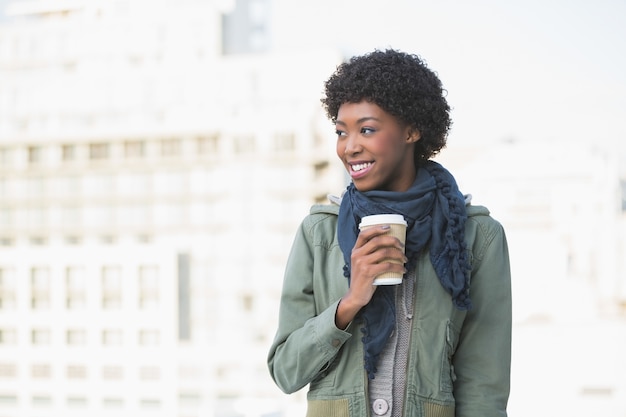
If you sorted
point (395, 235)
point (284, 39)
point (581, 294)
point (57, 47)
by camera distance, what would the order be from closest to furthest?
point (395, 235) → point (581, 294) → point (57, 47) → point (284, 39)

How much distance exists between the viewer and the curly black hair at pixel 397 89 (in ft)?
3.65

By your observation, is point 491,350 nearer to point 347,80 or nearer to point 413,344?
point 413,344

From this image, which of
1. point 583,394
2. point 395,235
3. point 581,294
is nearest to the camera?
point 395,235

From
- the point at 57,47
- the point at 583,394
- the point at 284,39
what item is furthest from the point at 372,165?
the point at 284,39

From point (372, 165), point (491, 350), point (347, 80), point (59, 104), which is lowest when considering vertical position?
point (491, 350)

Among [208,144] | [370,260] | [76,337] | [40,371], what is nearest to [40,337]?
[40,371]

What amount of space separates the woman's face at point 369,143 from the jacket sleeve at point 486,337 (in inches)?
6.2

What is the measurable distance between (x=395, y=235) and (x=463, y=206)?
0.16 m

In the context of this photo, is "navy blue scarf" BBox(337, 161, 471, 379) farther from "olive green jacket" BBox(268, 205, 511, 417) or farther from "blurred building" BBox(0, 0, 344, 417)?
"blurred building" BBox(0, 0, 344, 417)

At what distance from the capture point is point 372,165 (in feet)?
3.67

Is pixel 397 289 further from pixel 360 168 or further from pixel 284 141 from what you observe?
pixel 284 141

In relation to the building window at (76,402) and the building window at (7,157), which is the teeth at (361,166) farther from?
the building window at (7,157)

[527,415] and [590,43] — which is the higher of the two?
[590,43]

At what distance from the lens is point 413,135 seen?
45.8 inches
